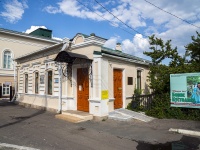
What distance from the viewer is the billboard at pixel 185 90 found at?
8906 mm

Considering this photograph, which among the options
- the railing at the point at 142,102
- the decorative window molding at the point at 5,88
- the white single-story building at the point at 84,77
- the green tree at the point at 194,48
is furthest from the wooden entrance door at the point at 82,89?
the decorative window molding at the point at 5,88

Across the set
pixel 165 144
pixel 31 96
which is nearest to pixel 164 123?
pixel 165 144

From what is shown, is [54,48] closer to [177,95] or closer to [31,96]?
[31,96]

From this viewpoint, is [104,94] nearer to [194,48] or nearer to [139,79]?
[139,79]

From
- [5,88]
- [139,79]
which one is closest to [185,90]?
[139,79]

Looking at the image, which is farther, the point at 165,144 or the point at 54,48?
the point at 54,48

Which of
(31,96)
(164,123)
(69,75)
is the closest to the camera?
(164,123)

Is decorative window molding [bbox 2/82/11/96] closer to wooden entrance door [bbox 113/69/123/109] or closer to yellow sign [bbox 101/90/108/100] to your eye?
wooden entrance door [bbox 113/69/123/109]

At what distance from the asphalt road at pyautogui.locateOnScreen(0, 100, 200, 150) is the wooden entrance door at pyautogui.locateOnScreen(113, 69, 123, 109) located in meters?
2.00

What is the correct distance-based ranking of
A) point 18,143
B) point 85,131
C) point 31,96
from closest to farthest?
point 18,143, point 85,131, point 31,96

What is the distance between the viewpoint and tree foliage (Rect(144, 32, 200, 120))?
31.5 feet

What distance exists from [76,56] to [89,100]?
2.42m

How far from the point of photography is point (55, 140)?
6.35 m

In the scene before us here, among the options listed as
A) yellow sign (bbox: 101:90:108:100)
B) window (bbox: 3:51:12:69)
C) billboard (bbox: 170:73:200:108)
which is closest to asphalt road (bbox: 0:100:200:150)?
billboard (bbox: 170:73:200:108)
